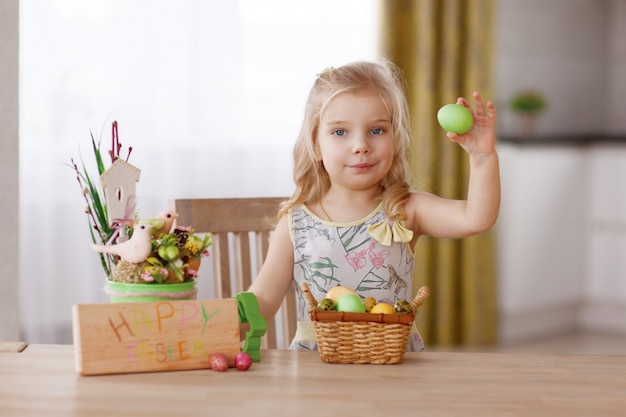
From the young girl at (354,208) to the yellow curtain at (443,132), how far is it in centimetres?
239

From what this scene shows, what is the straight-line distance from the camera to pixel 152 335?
4.00 ft

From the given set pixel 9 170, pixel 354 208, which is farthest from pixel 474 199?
pixel 9 170

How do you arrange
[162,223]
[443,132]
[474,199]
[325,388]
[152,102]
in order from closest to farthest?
[325,388]
[162,223]
[474,199]
[152,102]
[443,132]

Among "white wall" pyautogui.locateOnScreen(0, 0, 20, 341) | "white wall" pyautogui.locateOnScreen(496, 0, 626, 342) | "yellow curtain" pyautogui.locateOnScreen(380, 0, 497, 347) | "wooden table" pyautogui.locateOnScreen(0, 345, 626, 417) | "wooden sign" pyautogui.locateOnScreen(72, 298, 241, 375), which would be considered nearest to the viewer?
"wooden table" pyautogui.locateOnScreen(0, 345, 626, 417)

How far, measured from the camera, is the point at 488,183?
4.97 feet

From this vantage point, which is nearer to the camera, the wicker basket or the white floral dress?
the wicker basket

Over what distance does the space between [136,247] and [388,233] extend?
57cm

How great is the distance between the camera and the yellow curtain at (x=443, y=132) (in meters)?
4.16

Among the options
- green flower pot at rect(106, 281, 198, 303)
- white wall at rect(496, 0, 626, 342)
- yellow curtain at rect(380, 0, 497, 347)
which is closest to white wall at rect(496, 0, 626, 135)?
white wall at rect(496, 0, 626, 342)

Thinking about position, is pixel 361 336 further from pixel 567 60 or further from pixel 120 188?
pixel 567 60

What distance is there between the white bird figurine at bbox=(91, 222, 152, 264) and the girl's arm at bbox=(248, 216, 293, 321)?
360 mm

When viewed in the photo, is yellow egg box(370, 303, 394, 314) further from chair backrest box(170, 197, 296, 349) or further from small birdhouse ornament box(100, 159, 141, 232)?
chair backrest box(170, 197, 296, 349)

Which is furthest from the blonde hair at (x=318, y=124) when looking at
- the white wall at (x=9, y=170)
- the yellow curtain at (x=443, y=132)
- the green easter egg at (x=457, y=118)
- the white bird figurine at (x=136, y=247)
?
the yellow curtain at (x=443, y=132)

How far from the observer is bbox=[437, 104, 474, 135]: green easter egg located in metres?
1.42
